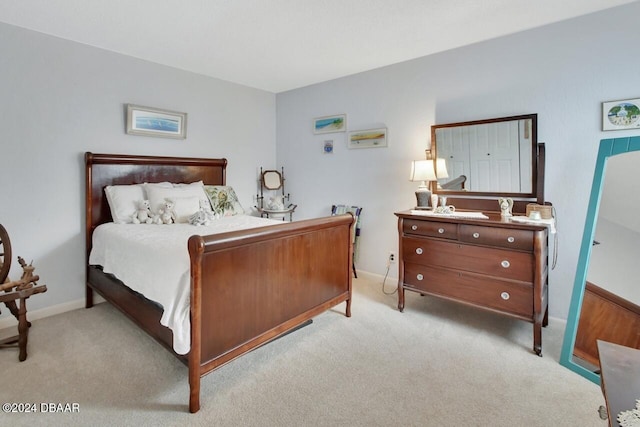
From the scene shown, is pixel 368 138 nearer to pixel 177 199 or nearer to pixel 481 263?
pixel 481 263

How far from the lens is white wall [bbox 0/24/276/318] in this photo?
2529 mm

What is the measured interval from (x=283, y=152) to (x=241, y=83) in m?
1.01

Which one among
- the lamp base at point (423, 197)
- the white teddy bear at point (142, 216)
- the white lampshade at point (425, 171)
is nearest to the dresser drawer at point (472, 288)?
the lamp base at point (423, 197)

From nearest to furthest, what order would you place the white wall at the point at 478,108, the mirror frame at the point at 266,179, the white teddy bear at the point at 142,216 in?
the white wall at the point at 478,108 → the white teddy bear at the point at 142,216 → the mirror frame at the point at 266,179

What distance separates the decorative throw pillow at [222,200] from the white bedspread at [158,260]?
35cm

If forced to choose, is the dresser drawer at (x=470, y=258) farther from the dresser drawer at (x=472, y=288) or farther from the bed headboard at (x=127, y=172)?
the bed headboard at (x=127, y=172)

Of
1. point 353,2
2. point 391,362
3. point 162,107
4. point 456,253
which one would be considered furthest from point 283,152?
point 391,362

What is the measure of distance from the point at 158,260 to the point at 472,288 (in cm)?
221

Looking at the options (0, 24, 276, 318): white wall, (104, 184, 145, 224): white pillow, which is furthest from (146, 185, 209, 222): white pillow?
(0, 24, 276, 318): white wall

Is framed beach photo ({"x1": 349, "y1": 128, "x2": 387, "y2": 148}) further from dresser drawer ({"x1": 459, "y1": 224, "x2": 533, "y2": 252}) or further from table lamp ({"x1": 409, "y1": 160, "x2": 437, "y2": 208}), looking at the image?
dresser drawer ({"x1": 459, "y1": 224, "x2": 533, "y2": 252})

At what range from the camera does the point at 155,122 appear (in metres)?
3.30

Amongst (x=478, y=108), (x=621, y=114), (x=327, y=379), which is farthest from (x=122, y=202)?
(x=621, y=114)

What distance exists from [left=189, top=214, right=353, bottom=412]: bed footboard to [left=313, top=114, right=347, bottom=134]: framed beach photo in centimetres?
161

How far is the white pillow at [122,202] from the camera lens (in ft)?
9.28
